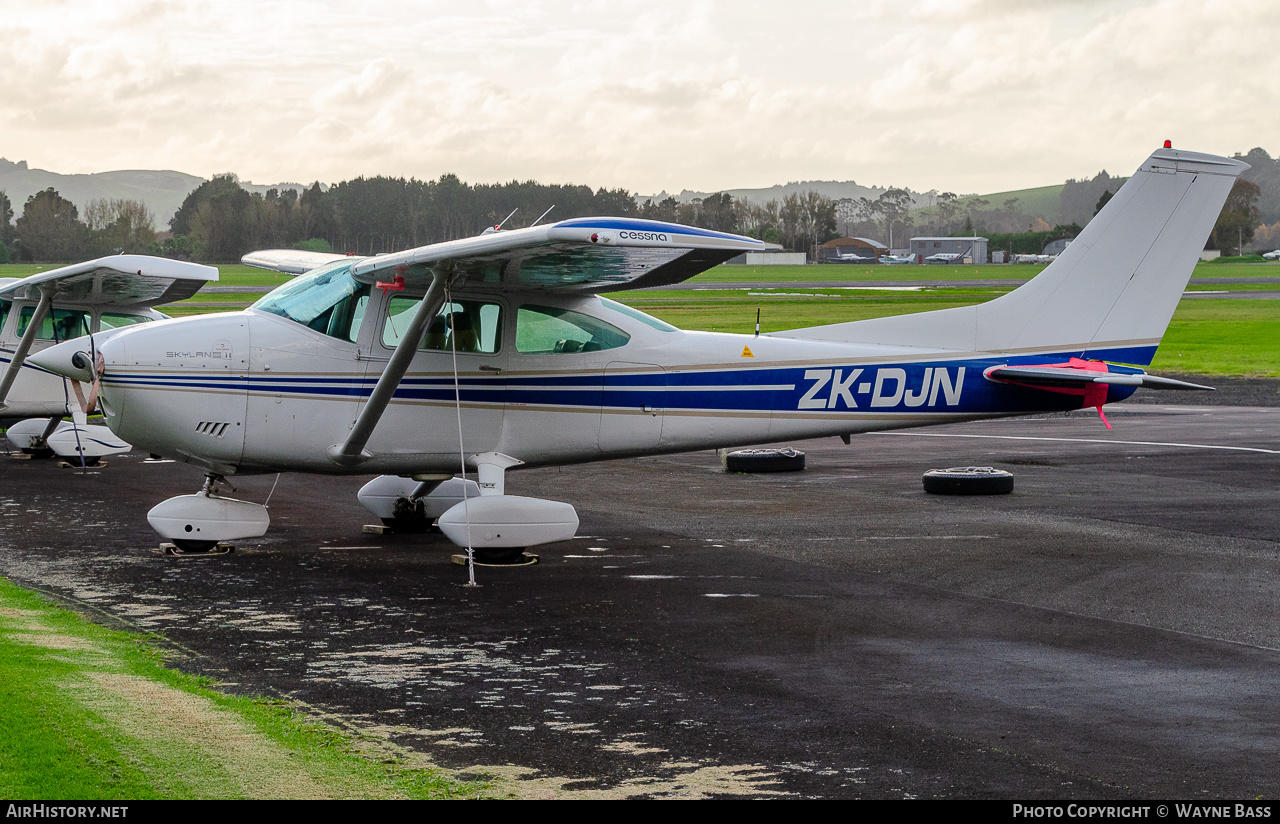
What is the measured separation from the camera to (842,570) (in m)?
10.3

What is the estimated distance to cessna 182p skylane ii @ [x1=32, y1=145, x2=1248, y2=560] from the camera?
33.7 feet

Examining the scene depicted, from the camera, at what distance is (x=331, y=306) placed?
35.2 feet

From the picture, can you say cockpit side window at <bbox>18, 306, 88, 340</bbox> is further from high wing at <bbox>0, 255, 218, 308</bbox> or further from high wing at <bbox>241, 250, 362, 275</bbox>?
high wing at <bbox>241, 250, 362, 275</bbox>

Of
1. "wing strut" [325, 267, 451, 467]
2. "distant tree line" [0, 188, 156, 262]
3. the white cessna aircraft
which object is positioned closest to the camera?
"wing strut" [325, 267, 451, 467]

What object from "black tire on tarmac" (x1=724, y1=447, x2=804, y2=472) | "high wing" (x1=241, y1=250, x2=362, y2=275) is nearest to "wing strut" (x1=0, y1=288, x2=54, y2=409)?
"high wing" (x1=241, y1=250, x2=362, y2=275)

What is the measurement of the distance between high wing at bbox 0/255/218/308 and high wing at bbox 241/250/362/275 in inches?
28.1

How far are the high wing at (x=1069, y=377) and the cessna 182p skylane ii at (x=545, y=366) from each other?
0.02m

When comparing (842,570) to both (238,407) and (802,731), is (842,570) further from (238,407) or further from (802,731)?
(238,407)

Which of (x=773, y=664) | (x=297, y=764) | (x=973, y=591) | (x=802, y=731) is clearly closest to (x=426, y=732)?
(x=297, y=764)

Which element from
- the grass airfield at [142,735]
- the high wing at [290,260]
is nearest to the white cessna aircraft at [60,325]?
the high wing at [290,260]

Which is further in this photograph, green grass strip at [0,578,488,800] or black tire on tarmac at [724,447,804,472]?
black tire on tarmac at [724,447,804,472]

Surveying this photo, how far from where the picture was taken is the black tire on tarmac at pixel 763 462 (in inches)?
643

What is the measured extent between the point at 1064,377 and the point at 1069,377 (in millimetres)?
45

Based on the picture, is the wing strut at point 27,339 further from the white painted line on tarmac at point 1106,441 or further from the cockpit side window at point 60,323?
the white painted line on tarmac at point 1106,441
